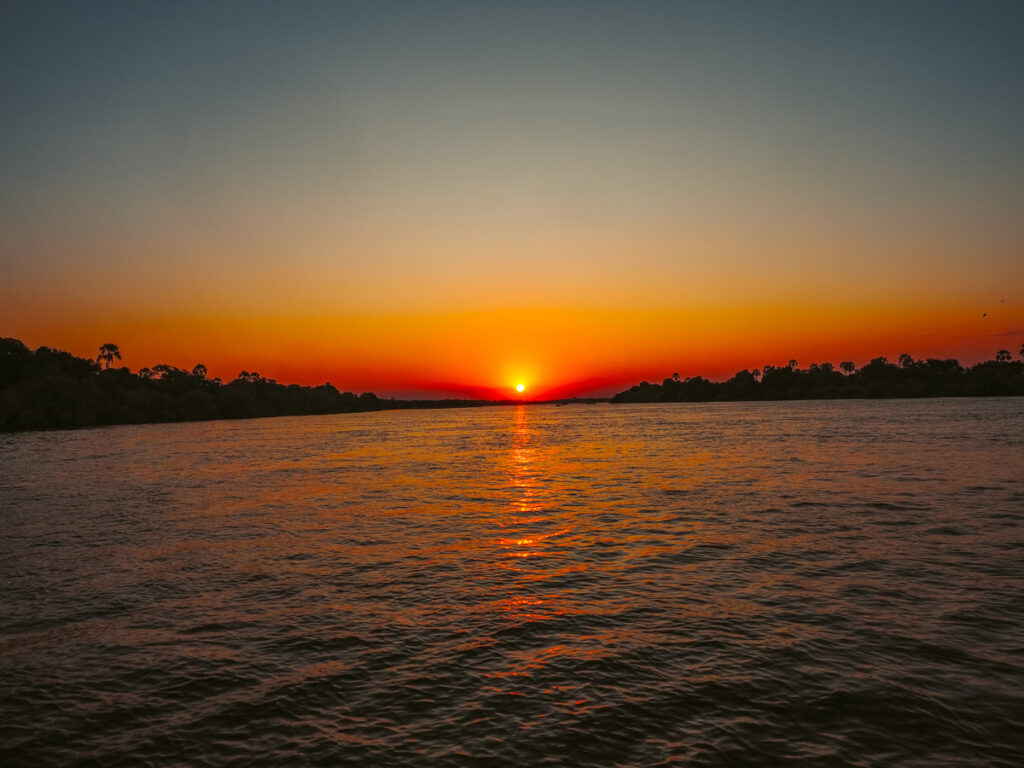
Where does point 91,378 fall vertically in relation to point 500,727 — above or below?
above

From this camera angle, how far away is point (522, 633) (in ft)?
41.0

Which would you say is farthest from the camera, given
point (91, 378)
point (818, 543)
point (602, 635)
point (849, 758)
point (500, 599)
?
point (91, 378)

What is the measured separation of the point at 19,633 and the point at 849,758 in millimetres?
15823

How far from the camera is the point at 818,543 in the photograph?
19.8 m

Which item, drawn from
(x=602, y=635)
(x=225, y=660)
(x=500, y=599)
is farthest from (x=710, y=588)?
(x=225, y=660)

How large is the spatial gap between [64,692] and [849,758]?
12.2 meters

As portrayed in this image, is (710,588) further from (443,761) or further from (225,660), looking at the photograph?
(225,660)

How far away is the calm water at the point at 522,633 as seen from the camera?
8.49m

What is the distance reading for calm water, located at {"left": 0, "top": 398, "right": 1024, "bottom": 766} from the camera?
27.9 feet

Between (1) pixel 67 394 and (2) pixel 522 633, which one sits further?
(1) pixel 67 394

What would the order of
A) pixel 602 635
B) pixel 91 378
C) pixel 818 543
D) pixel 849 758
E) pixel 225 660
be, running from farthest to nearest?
1. pixel 91 378
2. pixel 818 543
3. pixel 602 635
4. pixel 225 660
5. pixel 849 758

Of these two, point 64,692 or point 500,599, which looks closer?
point 64,692

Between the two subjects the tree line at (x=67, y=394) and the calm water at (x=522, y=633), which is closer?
the calm water at (x=522, y=633)

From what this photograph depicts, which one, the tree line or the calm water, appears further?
the tree line
